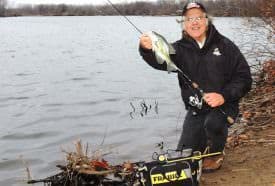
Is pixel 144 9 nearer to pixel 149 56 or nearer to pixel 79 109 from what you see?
pixel 79 109

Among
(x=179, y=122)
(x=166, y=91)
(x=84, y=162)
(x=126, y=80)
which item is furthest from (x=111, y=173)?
(x=126, y=80)

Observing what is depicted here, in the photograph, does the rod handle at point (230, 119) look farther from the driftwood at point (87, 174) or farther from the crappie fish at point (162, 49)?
the driftwood at point (87, 174)

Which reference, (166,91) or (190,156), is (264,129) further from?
(166,91)

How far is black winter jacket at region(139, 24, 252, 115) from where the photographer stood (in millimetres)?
5293

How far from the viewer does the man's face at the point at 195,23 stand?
208 inches

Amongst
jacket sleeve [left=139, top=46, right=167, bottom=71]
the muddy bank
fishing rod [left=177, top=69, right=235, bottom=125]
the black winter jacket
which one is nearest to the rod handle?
fishing rod [left=177, top=69, right=235, bottom=125]

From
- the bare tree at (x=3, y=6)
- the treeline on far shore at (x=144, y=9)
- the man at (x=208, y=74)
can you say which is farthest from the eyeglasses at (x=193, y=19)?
the bare tree at (x=3, y=6)

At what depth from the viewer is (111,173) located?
5309 millimetres

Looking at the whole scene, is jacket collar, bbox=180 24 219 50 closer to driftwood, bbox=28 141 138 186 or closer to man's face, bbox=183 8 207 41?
man's face, bbox=183 8 207 41

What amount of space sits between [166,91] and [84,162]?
27.3 ft

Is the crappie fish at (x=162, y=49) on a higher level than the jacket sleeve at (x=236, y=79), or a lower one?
higher

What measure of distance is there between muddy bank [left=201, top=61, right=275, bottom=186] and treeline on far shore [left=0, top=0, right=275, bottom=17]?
1.69 metres

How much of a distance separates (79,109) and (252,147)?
5.59 m

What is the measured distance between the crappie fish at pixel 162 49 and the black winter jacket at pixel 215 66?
0.24 ft
